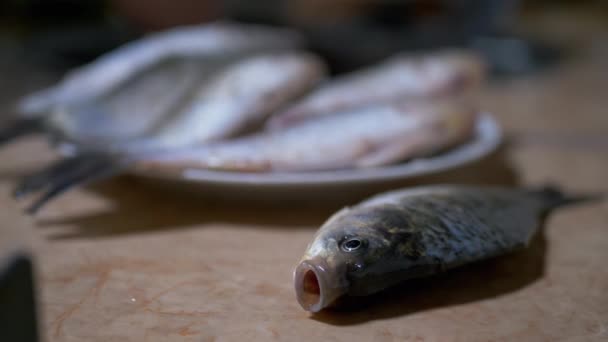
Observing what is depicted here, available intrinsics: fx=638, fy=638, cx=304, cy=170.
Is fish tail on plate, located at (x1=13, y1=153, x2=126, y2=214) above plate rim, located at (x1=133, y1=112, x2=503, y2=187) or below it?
above

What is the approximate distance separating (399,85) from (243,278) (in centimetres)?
70

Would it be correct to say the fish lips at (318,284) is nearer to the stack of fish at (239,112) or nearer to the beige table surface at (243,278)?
the beige table surface at (243,278)

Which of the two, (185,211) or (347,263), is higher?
(347,263)

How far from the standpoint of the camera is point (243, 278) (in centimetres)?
88

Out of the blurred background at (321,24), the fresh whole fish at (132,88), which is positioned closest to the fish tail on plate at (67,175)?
the fresh whole fish at (132,88)

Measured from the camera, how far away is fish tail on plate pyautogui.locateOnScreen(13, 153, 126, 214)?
0.97 m

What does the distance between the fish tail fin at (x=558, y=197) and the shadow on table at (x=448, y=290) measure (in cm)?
18

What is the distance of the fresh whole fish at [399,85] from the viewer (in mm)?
1354

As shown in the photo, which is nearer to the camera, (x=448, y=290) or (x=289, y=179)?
(x=448, y=290)

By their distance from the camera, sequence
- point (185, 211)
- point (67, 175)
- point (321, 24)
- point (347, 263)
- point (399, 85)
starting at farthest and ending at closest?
point (321, 24) → point (399, 85) → point (185, 211) → point (67, 175) → point (347, 263)

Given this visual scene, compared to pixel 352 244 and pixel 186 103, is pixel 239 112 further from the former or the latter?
pixel 352 244

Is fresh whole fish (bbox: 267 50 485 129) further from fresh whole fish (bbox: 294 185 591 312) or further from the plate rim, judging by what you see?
fresh whole fish (bbox: 294 185 591 312)

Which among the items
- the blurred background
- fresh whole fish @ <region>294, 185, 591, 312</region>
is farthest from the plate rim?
the blurred background

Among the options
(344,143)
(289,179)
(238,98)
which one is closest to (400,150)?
(344,143)
